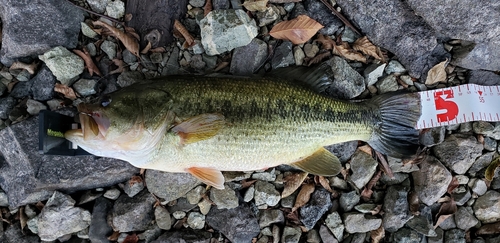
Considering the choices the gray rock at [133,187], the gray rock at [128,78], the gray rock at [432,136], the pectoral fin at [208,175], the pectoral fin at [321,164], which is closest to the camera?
the pectoral fin at [208,175]

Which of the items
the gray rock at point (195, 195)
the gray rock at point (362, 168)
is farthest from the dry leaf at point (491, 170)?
the gray rock at point (195, 195)

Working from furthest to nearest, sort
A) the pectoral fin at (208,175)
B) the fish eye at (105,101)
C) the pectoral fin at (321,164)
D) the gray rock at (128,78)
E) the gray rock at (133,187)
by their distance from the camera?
1. the gray rock at (133,187)
2. the gray rock at (128,78)
3. the pectoral fin at (321,164)
4. the pectoral fin at (208,175)
5. the fish eye at (105,101)

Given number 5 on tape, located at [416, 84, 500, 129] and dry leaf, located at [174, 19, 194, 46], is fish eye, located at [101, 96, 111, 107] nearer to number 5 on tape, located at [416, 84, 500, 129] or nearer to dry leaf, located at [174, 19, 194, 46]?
dry leaf, located at [174, 19, 194, 46]

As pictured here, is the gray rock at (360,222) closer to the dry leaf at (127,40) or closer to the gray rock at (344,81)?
the gray rock at (344,81)

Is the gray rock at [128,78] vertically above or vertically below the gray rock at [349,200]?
above

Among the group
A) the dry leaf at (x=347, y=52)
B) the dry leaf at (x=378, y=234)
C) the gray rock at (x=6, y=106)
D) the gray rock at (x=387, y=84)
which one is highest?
the dry leaf at (x=347, y=52)

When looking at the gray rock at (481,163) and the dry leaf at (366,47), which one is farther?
the gray rock at (481,163)

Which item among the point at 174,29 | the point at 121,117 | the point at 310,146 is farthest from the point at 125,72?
the point at 310,146

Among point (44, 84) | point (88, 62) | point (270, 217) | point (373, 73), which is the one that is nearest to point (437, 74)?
point (373, 73)
